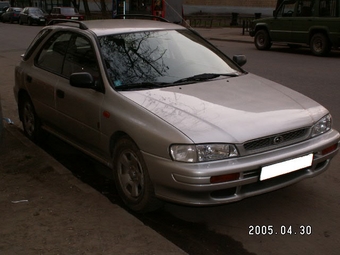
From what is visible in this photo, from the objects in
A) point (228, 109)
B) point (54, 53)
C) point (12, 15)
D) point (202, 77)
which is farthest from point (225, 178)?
point (12, 15)

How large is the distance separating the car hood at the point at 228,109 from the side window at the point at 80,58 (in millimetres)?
679

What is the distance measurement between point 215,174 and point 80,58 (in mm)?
2219

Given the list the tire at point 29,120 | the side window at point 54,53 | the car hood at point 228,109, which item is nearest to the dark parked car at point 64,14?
the tire at point 29,120

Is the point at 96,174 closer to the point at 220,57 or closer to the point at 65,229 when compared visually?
the point at 65,229

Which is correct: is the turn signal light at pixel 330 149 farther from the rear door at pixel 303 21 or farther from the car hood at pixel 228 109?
the rear door at pixel 303 21

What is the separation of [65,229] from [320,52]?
1339 cm

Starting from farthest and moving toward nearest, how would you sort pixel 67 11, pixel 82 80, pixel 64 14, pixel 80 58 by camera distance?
pixel 67 11
pixel 64 14
pixel 80 58
pixel 82 80

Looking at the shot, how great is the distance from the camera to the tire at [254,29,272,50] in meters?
17.3

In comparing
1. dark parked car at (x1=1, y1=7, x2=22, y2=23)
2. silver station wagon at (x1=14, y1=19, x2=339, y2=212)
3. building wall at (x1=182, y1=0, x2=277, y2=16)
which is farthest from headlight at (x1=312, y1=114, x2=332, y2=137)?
dark parked car at (x1=1, y1=7, x2=22, y2=23)

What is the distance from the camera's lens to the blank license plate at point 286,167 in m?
3.58

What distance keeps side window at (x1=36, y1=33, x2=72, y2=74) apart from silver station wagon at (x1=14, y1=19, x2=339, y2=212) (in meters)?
0.02

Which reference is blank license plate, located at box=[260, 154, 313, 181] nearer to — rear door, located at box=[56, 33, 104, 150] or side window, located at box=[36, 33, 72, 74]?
rear door, located at box=[56, 33, 104, 150]

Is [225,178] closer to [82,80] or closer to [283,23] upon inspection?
[82,80]

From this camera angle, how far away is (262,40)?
17.6 m
